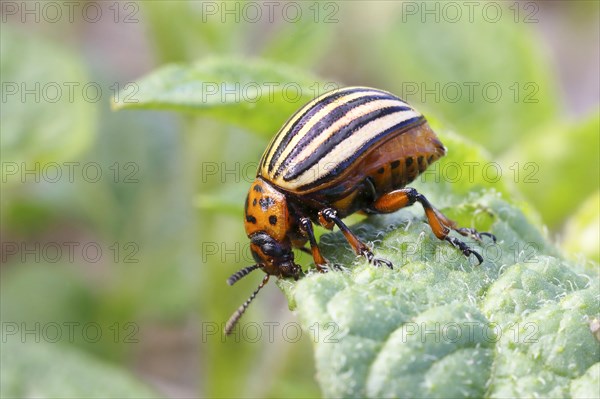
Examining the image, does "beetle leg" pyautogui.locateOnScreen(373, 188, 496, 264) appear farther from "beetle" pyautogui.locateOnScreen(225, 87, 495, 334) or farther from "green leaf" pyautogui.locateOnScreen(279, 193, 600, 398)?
"green leaf" pyautogui.locateOnScreen(279, 193, 600, 398)

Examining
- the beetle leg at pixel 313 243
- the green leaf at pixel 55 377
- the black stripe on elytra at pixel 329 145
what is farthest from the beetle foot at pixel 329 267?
the green leaf at pixel 55 377

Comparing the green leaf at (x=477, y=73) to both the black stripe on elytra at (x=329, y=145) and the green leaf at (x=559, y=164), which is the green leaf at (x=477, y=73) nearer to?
the green leaf at (x=559, y=164)

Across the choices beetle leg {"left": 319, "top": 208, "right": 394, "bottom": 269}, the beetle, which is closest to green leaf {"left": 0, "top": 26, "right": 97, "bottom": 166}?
the beetle

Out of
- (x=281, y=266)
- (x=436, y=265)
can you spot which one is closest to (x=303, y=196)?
(x=281, y=266)

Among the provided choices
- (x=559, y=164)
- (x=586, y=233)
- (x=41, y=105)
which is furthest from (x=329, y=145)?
(x=41, y=105)

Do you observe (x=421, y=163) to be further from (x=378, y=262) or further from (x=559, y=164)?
(x=559, y=164)

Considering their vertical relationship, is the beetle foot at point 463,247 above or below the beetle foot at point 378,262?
below
